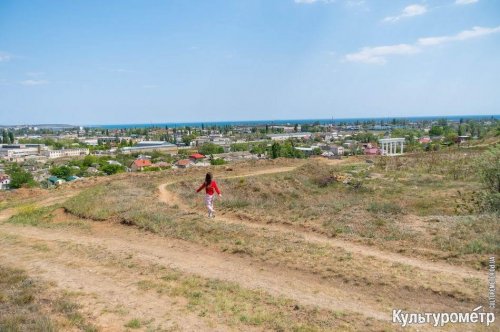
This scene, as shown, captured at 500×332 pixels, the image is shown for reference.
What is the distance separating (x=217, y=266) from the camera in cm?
956

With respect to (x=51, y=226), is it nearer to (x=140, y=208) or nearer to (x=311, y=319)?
(x=140, y=208)

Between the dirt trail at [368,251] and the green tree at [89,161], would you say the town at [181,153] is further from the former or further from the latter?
the dirt trail at [368,251]

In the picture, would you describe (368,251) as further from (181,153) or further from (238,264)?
(181,153)

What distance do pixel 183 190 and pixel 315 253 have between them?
43.3 ft

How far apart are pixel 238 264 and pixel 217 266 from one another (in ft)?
1.70

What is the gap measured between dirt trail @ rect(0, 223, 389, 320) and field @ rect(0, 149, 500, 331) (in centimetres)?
3

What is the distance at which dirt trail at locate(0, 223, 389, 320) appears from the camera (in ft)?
24.4

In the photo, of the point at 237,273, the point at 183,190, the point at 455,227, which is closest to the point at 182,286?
the point at 237,273

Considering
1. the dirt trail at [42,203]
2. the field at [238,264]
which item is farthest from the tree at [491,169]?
the dirt trail at [42,203]

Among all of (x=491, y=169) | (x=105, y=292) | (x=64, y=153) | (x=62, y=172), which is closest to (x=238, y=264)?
(x=105, y=292)

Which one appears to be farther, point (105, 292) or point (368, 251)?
point (368, 251)

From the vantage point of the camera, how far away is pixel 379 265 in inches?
352

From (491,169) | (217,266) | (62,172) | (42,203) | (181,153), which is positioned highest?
(491,169)

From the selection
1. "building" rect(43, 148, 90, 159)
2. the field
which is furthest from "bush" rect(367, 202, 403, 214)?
"building" rect(43, 148, 90, 159)
